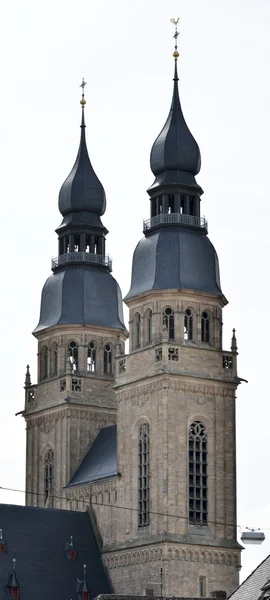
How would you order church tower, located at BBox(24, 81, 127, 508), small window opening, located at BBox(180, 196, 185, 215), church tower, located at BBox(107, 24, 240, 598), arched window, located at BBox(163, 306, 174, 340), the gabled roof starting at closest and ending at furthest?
the gabled roof
church tower, located at BBox(107, 24, 240, 598)
arched window, located at BBox(163, 306, 174, 340)
small window opening, located at BBox(180, 196, 185, 215)
church tower, located at BBox(24, 81, 127, 508)

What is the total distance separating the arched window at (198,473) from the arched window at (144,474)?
8.87 ft

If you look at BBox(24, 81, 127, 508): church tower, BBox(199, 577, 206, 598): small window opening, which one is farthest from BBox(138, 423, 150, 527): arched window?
BBox(24, 81, 127, 508): church tower

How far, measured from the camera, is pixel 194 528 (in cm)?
11981

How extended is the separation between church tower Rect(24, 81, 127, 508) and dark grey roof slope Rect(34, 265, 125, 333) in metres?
0.07

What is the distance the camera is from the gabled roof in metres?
71.4

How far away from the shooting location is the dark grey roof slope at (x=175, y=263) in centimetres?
12312

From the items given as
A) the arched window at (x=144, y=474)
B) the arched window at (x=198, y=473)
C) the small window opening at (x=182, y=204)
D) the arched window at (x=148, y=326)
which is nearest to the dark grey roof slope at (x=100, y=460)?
the arched window at (x=144, y=474)

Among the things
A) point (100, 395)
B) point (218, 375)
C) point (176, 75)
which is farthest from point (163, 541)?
point (176, 75)

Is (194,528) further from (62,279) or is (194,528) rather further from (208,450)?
(62,279)

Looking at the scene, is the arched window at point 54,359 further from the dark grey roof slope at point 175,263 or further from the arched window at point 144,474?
the arched window at point 144,474

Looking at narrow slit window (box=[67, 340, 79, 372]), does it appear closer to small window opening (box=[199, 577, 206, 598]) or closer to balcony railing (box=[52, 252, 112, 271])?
balcony railing (box=[52, 252, 112, 271])

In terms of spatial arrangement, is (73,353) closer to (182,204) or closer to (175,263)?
(182,204)

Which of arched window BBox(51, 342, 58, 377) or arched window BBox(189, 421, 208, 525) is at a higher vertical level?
arched window BBox(51, 342, 58, 377)

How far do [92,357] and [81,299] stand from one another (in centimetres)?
402
